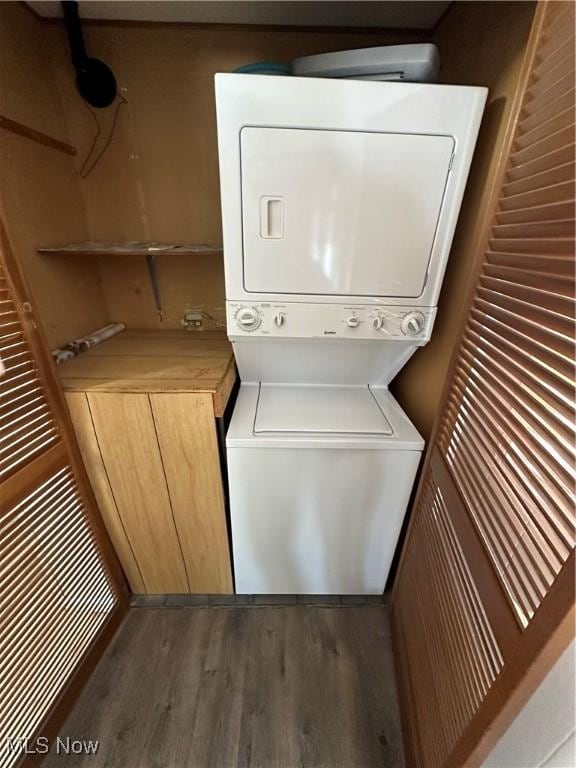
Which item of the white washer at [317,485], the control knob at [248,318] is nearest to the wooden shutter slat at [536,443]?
the white washer at [317,485]

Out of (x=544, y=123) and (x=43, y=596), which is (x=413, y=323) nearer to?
(x=544, y=123)

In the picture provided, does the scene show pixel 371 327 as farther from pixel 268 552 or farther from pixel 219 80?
pixel 268 552

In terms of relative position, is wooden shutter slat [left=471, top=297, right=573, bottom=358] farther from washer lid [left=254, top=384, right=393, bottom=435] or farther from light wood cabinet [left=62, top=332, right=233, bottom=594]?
light wood cabinet [left=62, top=332, right=233, bottom=594]

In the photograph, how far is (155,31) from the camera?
1.47 metres

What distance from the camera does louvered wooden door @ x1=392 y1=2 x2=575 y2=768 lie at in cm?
61

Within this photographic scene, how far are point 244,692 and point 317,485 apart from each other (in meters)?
0.95

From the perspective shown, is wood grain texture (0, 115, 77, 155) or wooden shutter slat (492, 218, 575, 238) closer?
wooden shutter slat (492, 218, 575, 238)

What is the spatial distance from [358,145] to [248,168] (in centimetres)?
36

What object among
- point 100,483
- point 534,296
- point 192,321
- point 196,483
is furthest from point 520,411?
point 192,321

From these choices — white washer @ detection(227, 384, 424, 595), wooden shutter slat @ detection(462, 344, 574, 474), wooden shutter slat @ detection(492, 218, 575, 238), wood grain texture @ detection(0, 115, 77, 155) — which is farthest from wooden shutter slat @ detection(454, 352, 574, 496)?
wood grain texture @ detection(0, 115, 77, 155)

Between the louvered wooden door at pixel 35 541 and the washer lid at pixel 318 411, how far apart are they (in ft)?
2.47

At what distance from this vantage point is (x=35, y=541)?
109cm

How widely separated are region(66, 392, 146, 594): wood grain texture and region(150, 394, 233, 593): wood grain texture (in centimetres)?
26

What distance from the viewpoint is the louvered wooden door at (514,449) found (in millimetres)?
609
